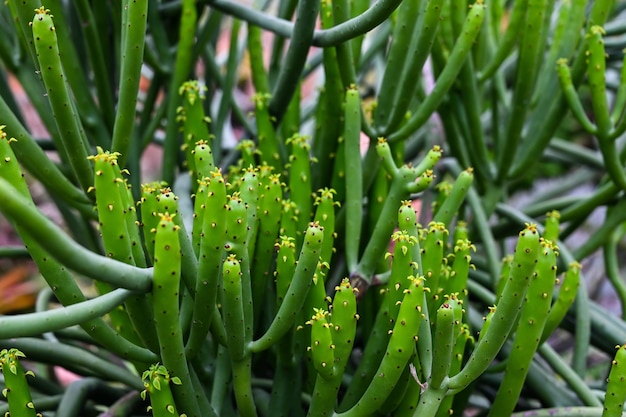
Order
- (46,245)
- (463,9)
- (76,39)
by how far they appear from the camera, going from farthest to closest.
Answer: (76,39), (463,9), (46,245)

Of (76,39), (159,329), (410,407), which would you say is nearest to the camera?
(159,329)

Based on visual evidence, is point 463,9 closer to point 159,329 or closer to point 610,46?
point 610,46

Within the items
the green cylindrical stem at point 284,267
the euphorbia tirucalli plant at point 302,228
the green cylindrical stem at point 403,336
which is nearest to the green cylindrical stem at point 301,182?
the euphorbia tirucalli plant at point 302,228

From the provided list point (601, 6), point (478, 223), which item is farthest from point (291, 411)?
point (601, 6)

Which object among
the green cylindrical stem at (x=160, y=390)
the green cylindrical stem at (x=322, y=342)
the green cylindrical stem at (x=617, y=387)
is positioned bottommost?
the green cylindrical stem at (x=617, y=387)

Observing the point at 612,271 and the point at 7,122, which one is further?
the point at 612,271

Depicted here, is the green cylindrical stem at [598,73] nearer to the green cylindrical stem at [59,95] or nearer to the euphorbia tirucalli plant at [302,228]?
the euphorbia tirucalli plant at [302,228]

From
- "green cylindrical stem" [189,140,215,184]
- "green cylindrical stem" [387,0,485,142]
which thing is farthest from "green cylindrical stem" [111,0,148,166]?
"green cylindrical stem" [387,0,485,142]

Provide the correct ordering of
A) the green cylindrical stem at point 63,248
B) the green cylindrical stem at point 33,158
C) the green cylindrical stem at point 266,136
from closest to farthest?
the green cylindrical stem at point 63,248, the green cylindrical stem at point 33,158, the green cylindrical stem at point 266,136

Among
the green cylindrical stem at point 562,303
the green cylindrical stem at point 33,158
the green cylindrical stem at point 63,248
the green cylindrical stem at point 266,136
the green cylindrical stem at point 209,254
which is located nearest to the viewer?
the green cylindrical stem at point 63,248
